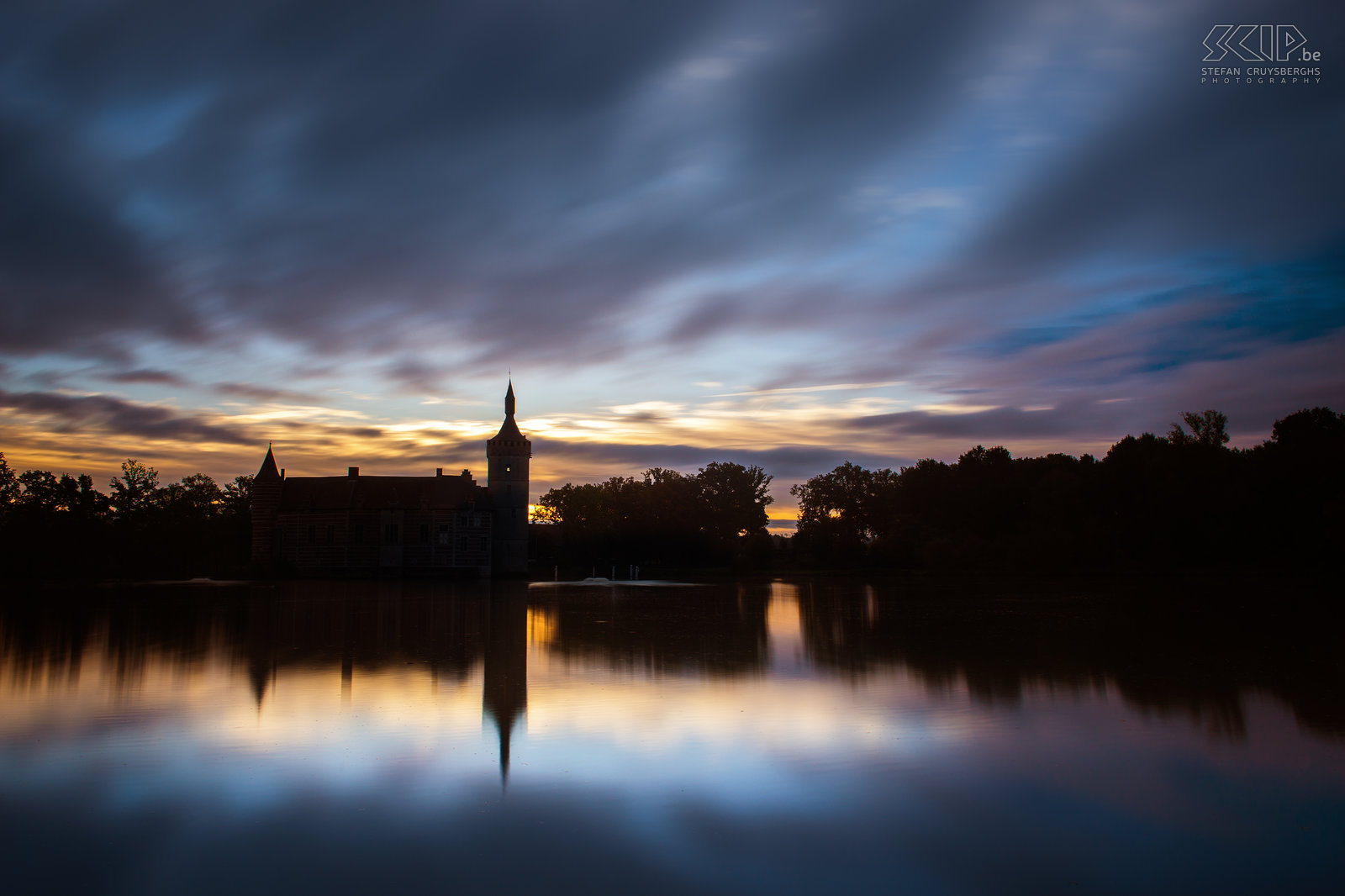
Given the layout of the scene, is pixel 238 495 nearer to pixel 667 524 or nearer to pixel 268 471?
pixel 268 471

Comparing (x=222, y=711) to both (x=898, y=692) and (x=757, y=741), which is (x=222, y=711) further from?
(x=898, y=692)

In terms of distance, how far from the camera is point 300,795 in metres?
7.55

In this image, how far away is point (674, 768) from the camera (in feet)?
27.9

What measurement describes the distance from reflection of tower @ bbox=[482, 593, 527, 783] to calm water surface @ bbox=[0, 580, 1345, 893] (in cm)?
9

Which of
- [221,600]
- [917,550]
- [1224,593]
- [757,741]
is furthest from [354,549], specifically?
[757,741]

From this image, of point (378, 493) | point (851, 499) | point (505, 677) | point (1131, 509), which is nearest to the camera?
point (505, 677)

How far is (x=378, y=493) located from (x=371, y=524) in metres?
2.61

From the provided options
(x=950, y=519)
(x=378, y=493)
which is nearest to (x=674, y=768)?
(x=378, y=493)

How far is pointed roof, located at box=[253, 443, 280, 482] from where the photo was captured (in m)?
64.6

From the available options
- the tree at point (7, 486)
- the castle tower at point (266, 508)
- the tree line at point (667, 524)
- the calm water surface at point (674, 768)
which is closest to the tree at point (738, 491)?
the tree line at point (667, 524)

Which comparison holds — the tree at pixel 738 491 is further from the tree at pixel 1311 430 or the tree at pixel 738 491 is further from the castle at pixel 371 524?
the tree at pixel 1311 430

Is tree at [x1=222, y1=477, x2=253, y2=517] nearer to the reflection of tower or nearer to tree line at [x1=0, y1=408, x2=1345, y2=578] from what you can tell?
tree line at [x1=0, y1=408, x2=1345, y2=578]

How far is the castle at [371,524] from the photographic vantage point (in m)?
63.8

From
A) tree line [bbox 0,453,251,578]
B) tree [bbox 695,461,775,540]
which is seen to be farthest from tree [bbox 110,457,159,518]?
tree [bbox 695,461,775,540]
